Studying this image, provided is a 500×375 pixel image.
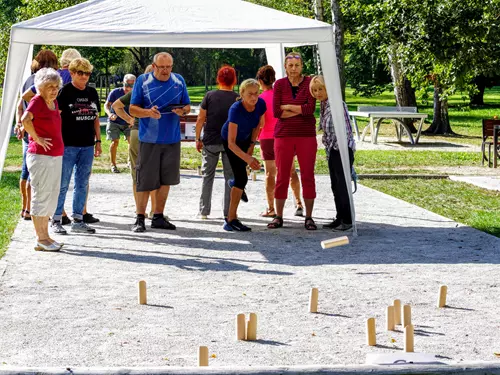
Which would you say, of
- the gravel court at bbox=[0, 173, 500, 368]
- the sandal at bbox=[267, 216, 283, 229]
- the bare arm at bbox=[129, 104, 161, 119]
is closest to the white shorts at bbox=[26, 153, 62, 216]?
the gravel court at bbox=[0, 173, 500, 368]

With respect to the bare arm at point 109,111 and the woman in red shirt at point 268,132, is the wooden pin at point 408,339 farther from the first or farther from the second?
the bare arm at point 109,111

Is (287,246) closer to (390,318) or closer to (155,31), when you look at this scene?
(155,31)

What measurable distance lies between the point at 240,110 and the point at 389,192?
4969mm

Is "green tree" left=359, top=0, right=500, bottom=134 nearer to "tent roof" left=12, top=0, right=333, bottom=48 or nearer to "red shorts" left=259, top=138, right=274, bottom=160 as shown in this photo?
"red shorts" left=259, top=138, right=274, bottom=160

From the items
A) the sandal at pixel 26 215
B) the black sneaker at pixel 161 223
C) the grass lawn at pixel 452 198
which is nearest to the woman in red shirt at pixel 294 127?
the black sneaker at pixel 161 223

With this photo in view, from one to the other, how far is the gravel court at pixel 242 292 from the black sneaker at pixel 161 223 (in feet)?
0.51

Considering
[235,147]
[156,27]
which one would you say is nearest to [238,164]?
[235,147]

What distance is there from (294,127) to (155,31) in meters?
2.02

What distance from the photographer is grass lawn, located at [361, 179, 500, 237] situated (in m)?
12.2

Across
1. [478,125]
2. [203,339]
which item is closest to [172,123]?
[203,339]

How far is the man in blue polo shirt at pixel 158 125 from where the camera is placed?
10781 mm

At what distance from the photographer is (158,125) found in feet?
35.9

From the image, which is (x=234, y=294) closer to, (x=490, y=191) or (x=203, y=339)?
(x=203, y=339)

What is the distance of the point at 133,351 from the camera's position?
20.0 ft
